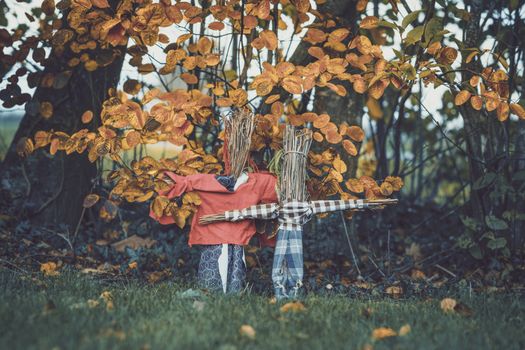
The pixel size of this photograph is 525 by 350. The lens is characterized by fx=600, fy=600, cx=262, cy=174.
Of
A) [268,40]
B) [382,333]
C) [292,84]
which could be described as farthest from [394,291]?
[268,40]

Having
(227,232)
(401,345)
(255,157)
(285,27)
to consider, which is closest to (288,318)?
(401,345)

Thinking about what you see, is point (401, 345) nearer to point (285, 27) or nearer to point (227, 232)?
point (227, 232)

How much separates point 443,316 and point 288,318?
0.75 metres

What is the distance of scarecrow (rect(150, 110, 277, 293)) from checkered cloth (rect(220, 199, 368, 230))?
78mm

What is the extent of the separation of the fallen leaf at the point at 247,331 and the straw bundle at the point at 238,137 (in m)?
1.07

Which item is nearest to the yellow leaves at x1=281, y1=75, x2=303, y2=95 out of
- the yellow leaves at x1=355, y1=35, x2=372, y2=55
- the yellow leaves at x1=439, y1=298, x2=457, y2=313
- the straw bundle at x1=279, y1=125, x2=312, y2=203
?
the straw bundle at x1=279, y1=125, x2=312, y2=203

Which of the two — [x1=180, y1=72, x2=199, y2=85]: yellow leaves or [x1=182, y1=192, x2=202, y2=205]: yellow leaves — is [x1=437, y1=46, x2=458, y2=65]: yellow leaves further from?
[x1=182, y1=192, x2=202, y2=205]: yellow leaves

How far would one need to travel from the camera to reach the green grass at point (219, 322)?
220 cm

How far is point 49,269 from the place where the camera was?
375 cm

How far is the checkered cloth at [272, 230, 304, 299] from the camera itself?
10.3 feet

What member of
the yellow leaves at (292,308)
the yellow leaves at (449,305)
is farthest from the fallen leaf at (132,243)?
the yellow leaves at (449,305)

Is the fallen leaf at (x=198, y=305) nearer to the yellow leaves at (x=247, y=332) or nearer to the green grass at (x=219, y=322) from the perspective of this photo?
the green grass at (x=219, y=322)

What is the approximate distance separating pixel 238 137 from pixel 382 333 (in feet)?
4.48

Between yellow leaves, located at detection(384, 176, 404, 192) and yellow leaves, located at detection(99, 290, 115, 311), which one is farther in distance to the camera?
yellow leaves, located at detection(384, 176, 404, 192)
